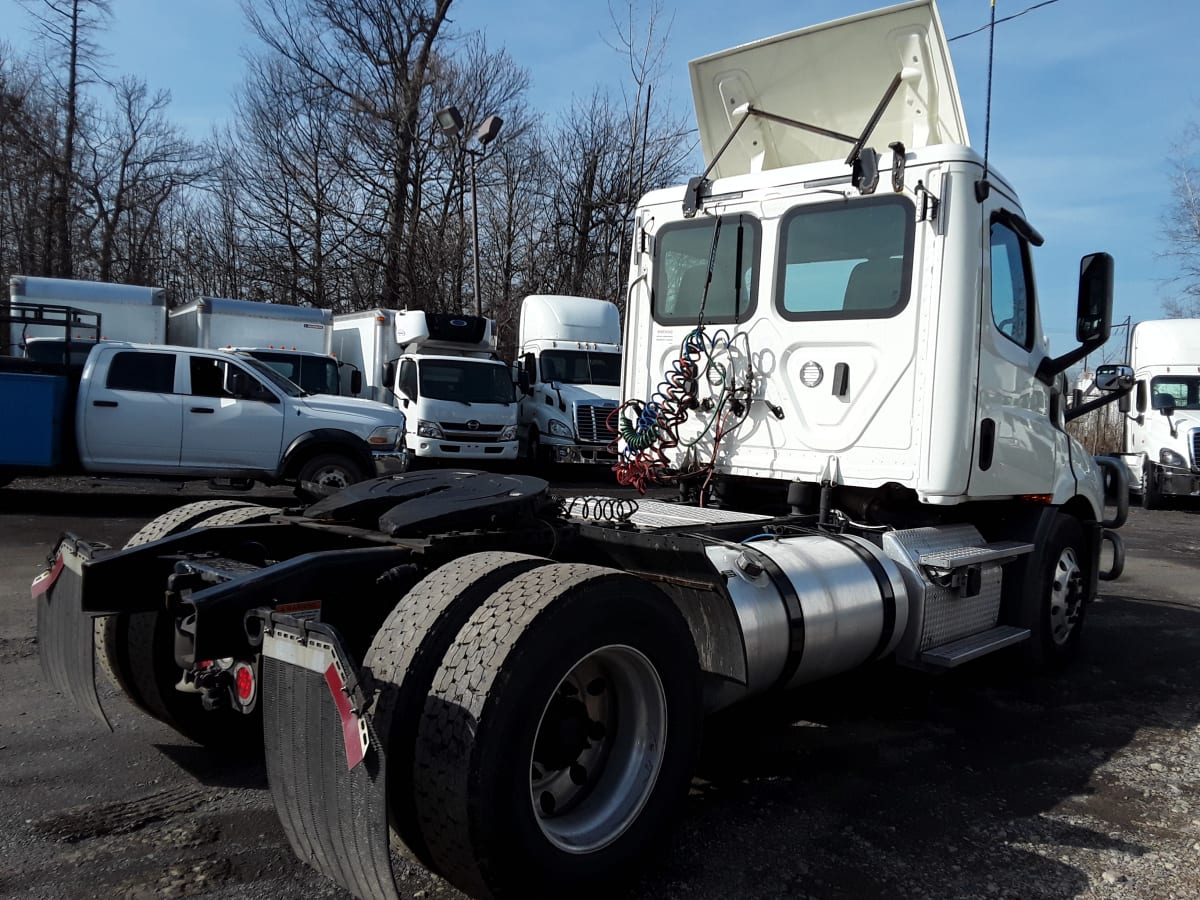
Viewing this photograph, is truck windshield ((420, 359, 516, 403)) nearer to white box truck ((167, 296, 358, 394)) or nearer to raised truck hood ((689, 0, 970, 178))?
white box truck ((167, 296, 358, 394))

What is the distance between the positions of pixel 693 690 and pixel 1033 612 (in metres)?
3.18

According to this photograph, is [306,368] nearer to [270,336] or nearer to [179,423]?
[270,336]

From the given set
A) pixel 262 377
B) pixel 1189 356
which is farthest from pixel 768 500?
pixel 1189 356

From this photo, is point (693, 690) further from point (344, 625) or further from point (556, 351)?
point (556, 351)

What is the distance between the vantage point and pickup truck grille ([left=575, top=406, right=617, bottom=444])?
17156 mm

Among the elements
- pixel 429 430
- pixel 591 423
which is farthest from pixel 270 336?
pixel 591 423

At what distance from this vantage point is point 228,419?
38.5 ft

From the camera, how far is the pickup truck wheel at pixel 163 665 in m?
3.69

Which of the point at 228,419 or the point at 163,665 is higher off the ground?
the point at 228,419

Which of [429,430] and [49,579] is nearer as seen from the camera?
[49,579]

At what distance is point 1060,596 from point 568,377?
13.2 meters

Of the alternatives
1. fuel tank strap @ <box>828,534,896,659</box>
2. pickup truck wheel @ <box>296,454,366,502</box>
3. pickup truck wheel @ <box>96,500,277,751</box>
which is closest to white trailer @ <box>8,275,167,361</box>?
pickup truck wheel @ <box>296,454,366,502</box>

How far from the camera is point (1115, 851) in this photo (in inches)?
134

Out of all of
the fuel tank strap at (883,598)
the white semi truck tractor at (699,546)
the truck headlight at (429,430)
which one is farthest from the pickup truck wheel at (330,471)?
the fuel tank strap at (883,598)
